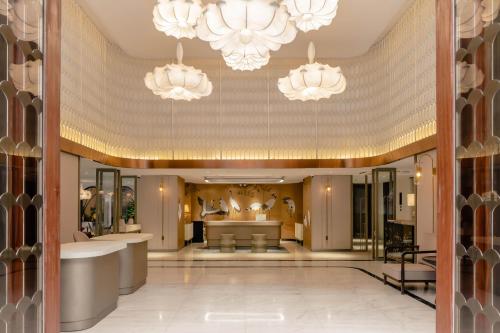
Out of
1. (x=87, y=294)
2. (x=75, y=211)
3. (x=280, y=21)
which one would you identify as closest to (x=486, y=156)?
(x=280, y=21)

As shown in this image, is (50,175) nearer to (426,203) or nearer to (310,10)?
(310,10)

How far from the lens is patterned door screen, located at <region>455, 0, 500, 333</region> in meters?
2.17

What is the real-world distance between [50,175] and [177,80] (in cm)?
625

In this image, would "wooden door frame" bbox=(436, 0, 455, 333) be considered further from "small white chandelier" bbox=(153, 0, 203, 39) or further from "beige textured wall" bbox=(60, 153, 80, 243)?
"beige textured wall" bbox=(60, 153, 80, 243)

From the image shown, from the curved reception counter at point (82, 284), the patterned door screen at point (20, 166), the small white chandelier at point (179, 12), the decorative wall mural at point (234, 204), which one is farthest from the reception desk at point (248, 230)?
the patterned door screen at point (20, 166)

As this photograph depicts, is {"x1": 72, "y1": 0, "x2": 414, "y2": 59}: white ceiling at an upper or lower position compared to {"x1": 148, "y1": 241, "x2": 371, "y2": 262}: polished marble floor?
upper

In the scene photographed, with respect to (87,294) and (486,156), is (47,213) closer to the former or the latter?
(486,156)

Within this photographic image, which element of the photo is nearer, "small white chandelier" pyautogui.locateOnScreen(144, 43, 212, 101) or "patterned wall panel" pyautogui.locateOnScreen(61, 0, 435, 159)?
"small white chandelier" pyautogui.locateOnScreen(144, 43, 212, 101)

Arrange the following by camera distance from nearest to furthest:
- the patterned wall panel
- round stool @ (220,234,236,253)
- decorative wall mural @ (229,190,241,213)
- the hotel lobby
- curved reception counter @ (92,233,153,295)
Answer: the hotel lobby, curved reception counter @ (92,233,153,295), the patterned wall panel, round stool @ (220,234,236,253), decorative wall mural @ (229,190,241,213)

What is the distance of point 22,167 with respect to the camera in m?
2.34

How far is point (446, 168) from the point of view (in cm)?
244

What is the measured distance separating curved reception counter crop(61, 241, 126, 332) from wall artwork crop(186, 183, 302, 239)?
15.6 m

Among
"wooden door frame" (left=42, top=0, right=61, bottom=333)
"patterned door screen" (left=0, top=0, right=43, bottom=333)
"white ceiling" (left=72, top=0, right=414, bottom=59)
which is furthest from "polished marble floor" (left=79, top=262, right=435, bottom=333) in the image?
"white ceiling" (left=72, top=0, right=414, bottom=59)

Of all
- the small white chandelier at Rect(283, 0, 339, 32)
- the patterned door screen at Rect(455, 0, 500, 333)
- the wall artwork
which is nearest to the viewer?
the patterned door screen at Rect(455, 0, 500, 333)
